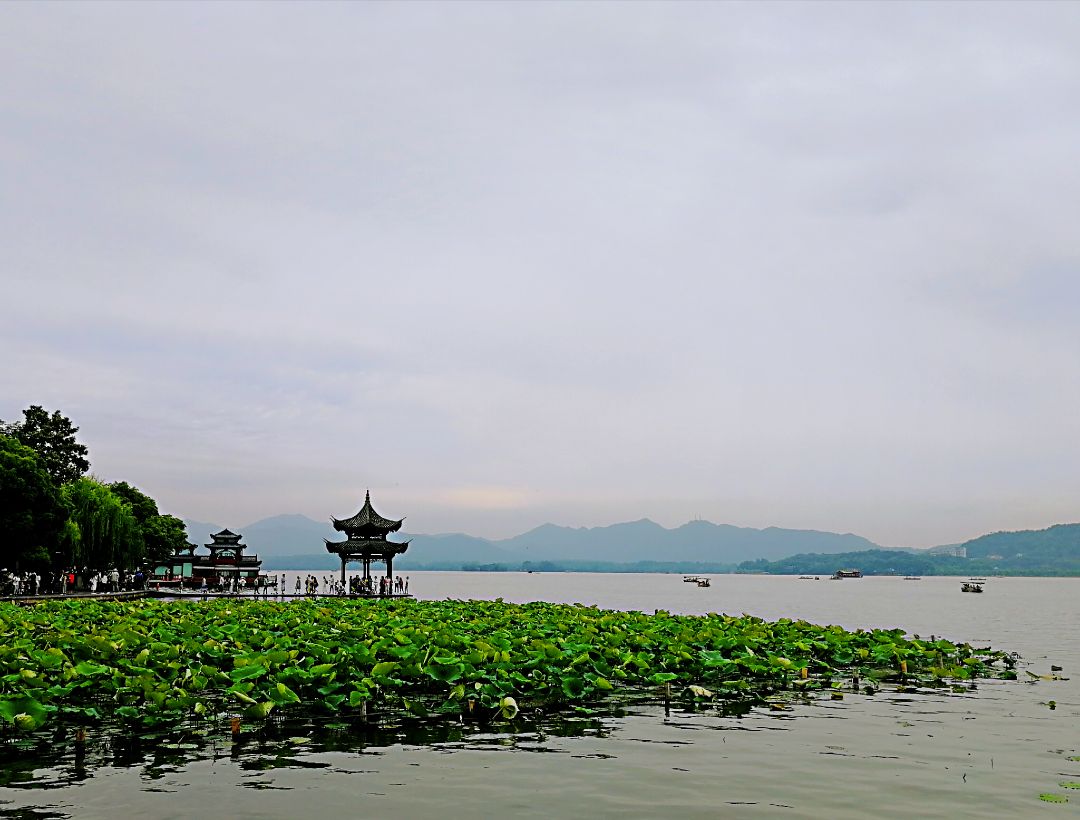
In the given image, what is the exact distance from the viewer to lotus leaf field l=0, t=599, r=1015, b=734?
998 centimetres

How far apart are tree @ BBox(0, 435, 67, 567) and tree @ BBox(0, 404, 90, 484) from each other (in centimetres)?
2011

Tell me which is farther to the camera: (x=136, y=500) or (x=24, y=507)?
(x=136, y=500)

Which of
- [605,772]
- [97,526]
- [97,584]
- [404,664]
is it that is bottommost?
[605,772]

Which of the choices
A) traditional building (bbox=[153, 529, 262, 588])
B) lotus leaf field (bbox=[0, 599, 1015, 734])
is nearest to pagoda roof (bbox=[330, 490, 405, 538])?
traditional building (bbox=[153, 529, 262, 588])

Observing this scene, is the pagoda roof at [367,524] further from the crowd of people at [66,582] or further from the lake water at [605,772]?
the lake water at [605,772]

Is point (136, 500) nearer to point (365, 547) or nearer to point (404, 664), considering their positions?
point (365, 547)

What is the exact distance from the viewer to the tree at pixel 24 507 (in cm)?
3566

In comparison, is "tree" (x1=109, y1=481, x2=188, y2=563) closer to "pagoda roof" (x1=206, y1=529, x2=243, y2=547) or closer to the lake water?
"pagoda roof" (x1=206, y1=529, x2=243, y2=547)

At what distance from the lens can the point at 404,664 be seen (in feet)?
36.9

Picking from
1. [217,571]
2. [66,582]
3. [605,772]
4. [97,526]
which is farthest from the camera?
[217,571]

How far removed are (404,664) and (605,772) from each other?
3.12 meters

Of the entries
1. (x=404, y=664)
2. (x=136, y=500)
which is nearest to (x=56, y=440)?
(x=136, y=500)

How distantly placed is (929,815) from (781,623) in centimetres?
989

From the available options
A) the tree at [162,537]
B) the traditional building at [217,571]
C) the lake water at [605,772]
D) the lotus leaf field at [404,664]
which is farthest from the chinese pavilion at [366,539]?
the lake water at [605,772]
